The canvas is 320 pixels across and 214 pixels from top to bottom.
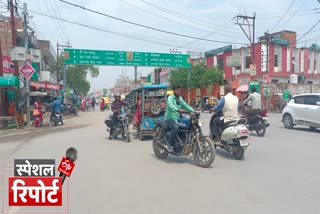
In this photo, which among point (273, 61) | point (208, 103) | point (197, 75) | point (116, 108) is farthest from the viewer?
point (197, 75)

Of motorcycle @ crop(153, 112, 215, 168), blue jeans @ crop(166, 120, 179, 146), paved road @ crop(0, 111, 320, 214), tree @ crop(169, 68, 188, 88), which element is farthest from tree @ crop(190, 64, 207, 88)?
blue jeans @ crop(166, 120, 179, 146)

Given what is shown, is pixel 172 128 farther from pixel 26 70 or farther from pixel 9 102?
pixel 9 102

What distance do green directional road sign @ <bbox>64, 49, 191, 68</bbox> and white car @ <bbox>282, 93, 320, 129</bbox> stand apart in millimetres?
18205

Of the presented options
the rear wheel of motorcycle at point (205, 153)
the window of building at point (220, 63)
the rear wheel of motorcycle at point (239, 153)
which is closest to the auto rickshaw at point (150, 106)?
the rear wheel of motorcycle at point (239, 153)

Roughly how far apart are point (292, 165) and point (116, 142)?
5.89 meters

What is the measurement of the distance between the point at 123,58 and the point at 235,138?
24003 millimetres

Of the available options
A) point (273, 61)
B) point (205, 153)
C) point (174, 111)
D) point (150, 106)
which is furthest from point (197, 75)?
point (205, 153)

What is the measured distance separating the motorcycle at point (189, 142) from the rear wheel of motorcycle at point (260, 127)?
5402 millimetres

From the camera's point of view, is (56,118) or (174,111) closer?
(174,111)

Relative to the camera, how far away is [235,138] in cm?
729

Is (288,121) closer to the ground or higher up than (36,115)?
closer to the ground

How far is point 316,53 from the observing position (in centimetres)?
4422

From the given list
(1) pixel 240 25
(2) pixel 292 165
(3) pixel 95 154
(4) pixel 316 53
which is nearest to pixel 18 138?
(3) pixel 95 154

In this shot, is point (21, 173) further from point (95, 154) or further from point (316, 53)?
point (316, 53)
